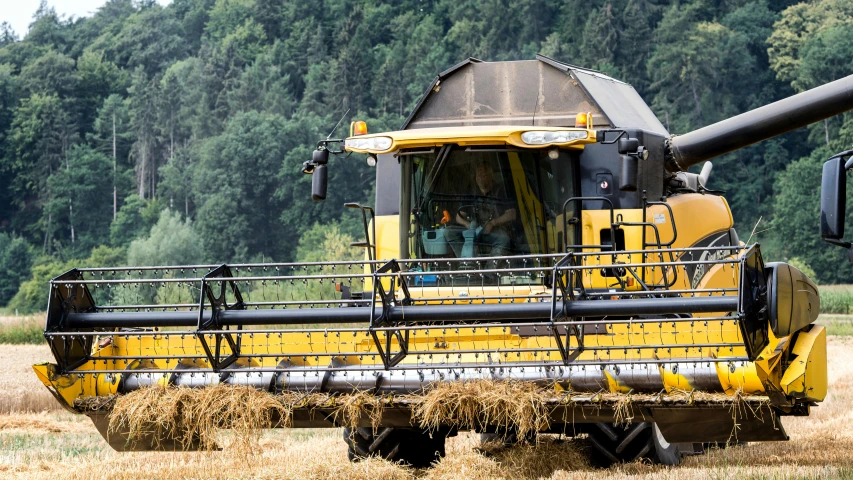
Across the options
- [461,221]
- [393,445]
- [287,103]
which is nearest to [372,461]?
[393,445]

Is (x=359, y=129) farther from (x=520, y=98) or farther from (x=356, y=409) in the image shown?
(x=356, y=409)

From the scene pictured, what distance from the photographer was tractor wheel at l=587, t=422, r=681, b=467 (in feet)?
24.1

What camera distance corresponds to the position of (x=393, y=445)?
7688 mm

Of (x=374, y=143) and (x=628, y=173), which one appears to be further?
(x=374, y=143)

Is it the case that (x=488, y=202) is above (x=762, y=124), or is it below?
below

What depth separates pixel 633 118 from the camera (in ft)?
31.3

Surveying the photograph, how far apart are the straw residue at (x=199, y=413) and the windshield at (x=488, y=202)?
77.6 inches

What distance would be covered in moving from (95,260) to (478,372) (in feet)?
206

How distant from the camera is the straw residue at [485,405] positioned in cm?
632

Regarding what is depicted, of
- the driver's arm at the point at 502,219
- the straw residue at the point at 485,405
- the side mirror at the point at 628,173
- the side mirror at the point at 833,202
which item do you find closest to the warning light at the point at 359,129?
the driver's arm at the point at 502,219

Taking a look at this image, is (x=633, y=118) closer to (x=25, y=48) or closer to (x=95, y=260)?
(x=95, y=260)

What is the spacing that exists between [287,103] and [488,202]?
6865 cm

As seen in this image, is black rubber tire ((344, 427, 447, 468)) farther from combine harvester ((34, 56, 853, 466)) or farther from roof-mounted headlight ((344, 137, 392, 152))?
roof-mounted headlight ((344, 137, 392, 152))

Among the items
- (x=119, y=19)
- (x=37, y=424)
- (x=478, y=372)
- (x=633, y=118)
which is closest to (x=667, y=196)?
(x=633, y=118)
